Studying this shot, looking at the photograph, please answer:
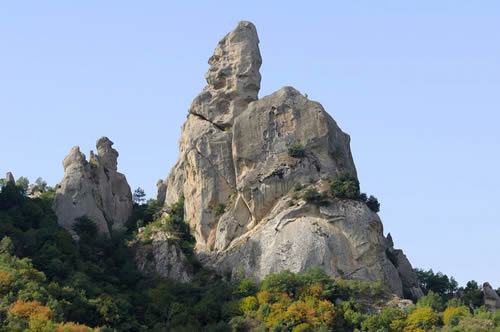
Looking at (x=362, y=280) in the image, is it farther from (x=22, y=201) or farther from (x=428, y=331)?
(x=22, y=201)

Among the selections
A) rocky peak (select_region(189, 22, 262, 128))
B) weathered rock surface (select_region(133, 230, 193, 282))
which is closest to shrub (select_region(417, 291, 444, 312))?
weathered rock surface (select_region(133, 230, 193, 282))

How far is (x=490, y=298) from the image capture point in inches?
3853

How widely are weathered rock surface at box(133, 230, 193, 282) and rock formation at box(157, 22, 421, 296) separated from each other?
1.42 meters

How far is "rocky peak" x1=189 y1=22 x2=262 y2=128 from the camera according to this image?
105 m

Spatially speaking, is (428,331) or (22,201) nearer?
(428,331)

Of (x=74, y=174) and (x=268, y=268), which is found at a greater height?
(x=74, y=174)

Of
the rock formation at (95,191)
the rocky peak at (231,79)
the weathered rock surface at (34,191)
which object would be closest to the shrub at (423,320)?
the rocky peak at (231,79)

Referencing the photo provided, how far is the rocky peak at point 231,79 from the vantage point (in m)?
105

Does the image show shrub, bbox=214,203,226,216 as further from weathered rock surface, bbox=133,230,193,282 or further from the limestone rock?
the limestone rock

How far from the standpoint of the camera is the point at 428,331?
8981 centimetres

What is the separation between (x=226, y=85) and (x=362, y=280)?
1817 cm

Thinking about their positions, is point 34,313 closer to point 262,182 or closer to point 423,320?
point 262,182

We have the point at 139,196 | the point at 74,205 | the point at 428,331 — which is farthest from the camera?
the point at 139,196

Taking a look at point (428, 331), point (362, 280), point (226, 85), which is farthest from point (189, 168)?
point (428, 331)
